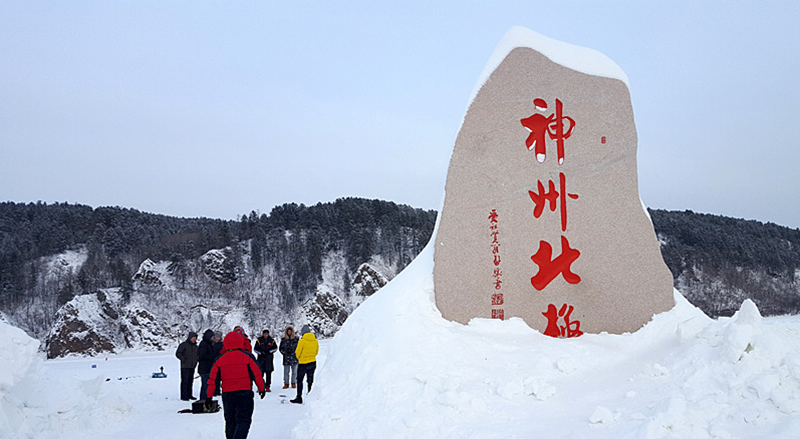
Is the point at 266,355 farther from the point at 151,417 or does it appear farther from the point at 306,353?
the point at 151,417

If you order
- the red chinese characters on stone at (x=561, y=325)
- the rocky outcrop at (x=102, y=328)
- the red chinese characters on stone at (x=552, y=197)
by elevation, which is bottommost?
the rocky outcrop at (x=102, y=328)

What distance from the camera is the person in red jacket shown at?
5141mm

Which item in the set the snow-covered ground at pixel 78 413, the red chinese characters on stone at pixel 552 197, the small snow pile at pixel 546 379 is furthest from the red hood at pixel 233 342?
the red chinese characters on stone at pixel 552 197

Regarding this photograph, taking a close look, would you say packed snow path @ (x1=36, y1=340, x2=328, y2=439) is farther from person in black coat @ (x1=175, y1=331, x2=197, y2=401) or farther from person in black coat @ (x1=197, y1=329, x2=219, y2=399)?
person in black coat @ (x1=197, y1=329, x2=219, y2=399)

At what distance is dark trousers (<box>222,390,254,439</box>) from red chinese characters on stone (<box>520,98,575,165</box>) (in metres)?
4.96

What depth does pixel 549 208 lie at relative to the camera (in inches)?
Result: 293

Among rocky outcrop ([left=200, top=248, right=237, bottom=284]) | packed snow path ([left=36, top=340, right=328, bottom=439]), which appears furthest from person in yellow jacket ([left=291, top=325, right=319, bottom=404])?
rocky outcrop ([left=200, top=248, right=237, bottom=284])

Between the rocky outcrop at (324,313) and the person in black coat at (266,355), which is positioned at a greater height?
the person in black coat at (266,355)

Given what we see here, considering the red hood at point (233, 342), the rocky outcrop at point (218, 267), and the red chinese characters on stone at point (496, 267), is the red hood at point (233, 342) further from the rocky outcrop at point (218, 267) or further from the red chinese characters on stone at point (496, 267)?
the rocky outcrop at point (218, 267)

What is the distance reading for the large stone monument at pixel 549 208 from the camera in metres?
7.27

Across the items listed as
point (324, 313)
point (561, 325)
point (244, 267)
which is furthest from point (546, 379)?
point (244, 267)

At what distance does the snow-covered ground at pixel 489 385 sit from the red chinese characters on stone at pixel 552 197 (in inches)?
63.9

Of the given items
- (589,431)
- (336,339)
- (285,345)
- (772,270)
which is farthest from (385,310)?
(772,270)

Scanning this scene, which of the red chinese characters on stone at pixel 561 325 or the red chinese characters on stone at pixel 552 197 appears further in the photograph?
the red chinese characters on stone at pixel 552 197
